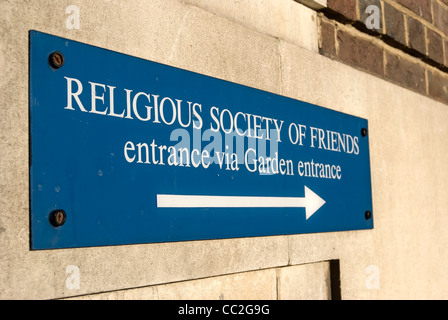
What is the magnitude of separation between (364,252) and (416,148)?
0.85 m

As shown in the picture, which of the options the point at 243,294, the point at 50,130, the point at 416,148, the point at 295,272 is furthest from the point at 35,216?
the point at 416,148

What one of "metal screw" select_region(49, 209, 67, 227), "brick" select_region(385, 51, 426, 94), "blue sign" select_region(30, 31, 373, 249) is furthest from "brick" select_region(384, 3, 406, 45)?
"metal screw" select_region(49, 209, 67, 227)

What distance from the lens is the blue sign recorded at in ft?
5.34

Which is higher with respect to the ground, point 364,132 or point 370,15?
point 370,15

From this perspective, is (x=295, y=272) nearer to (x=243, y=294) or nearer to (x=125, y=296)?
(x=243, y=294)

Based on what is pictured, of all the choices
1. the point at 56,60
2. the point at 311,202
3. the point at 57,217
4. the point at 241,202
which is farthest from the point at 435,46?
the point at 57,217

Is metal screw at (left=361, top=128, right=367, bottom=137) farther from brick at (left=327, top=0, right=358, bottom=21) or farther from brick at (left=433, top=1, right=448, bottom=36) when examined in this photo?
brick at (left=433, top=1, right=448, bottom=36)

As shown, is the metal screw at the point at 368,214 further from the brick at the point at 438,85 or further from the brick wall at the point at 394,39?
the brick at the point at 438,85

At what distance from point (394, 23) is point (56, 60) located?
2.29 meters

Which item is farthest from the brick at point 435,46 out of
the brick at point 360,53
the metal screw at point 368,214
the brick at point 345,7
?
the metal screw at point 368,214

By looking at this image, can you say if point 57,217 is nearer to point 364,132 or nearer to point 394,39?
point 364,132

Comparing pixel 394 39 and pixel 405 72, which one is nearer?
pixel 394 39

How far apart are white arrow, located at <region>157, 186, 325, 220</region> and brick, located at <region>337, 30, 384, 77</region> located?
85cm

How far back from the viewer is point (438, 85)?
394 cm
